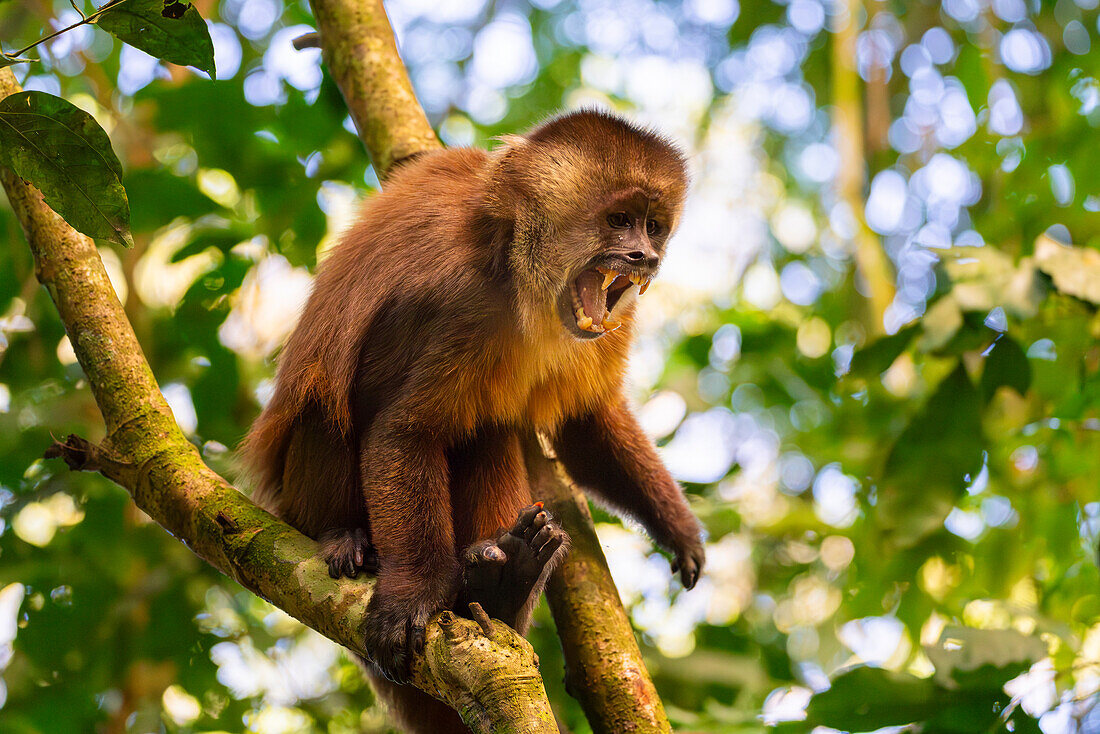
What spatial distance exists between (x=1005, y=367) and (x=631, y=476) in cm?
169

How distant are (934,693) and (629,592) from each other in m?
2.69

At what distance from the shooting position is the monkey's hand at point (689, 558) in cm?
426

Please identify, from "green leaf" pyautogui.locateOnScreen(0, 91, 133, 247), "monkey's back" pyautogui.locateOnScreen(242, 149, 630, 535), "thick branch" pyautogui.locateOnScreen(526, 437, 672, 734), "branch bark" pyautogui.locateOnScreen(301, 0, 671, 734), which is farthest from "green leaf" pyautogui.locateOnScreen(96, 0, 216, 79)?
"thick branch" pyautogui.locateOnScreen(526, 437, 672, 734)

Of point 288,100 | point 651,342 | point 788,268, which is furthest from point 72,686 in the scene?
point 788,268

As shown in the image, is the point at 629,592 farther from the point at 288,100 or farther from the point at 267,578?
the point at 288,100

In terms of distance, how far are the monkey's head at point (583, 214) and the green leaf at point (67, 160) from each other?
5.07 ft

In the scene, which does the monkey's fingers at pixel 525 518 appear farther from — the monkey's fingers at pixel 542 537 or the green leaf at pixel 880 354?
the green leaf at pixel 880 354

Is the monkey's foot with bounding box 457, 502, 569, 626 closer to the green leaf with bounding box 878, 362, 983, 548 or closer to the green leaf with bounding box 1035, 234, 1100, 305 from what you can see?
the green leaf with bounding box 878, 362, 983, 548

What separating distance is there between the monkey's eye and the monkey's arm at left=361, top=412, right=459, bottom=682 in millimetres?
1163

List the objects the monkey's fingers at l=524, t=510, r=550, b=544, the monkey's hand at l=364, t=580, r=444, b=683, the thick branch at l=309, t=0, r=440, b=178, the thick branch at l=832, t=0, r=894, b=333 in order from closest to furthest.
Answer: the monkey's hand at l=364, t=580, r=444, b=683 → the monkey's fingers at l=524, t=510, r=550, b=544 → the thick branch at l=309, t=0, r=440, b=178 → the thick branch at l=832, t=0, r=894, b=333

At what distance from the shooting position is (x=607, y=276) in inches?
149

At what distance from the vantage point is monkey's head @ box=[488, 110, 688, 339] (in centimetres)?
371

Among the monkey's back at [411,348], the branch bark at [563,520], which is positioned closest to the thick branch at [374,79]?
the branch bark at [563,520]

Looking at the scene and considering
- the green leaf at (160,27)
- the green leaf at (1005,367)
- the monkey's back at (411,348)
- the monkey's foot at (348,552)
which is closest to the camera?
the green leaf at (160,27)
